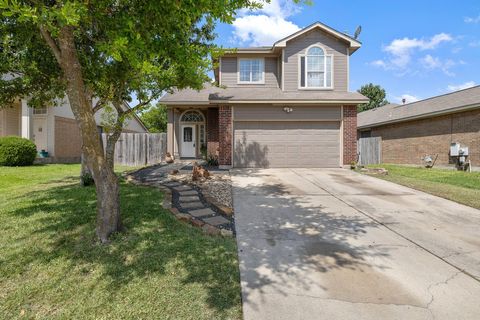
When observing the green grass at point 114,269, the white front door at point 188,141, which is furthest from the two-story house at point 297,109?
the green grass at point 114,269

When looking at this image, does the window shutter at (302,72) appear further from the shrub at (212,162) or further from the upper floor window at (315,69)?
the shrub at (212,162)

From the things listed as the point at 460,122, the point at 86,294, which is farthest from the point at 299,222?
the point at 460,122

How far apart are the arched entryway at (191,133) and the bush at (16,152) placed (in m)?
7.40

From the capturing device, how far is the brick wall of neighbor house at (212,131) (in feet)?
46.9

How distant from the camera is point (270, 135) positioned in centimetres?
1219

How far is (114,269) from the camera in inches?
122

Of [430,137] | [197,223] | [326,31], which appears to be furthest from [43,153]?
[430,137]

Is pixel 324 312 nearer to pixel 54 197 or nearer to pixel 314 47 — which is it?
pixel 54 197

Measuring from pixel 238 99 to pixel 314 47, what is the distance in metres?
4.78

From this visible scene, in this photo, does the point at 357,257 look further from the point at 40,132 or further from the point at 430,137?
the point at 40,132

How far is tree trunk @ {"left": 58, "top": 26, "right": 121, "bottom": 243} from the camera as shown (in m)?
3.60

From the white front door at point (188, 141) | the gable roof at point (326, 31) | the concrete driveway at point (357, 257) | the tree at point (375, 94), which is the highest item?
the tree at point (375, 94)

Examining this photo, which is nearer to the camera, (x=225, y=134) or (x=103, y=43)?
(x=103, y=43)

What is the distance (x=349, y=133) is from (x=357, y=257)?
9.39 m
